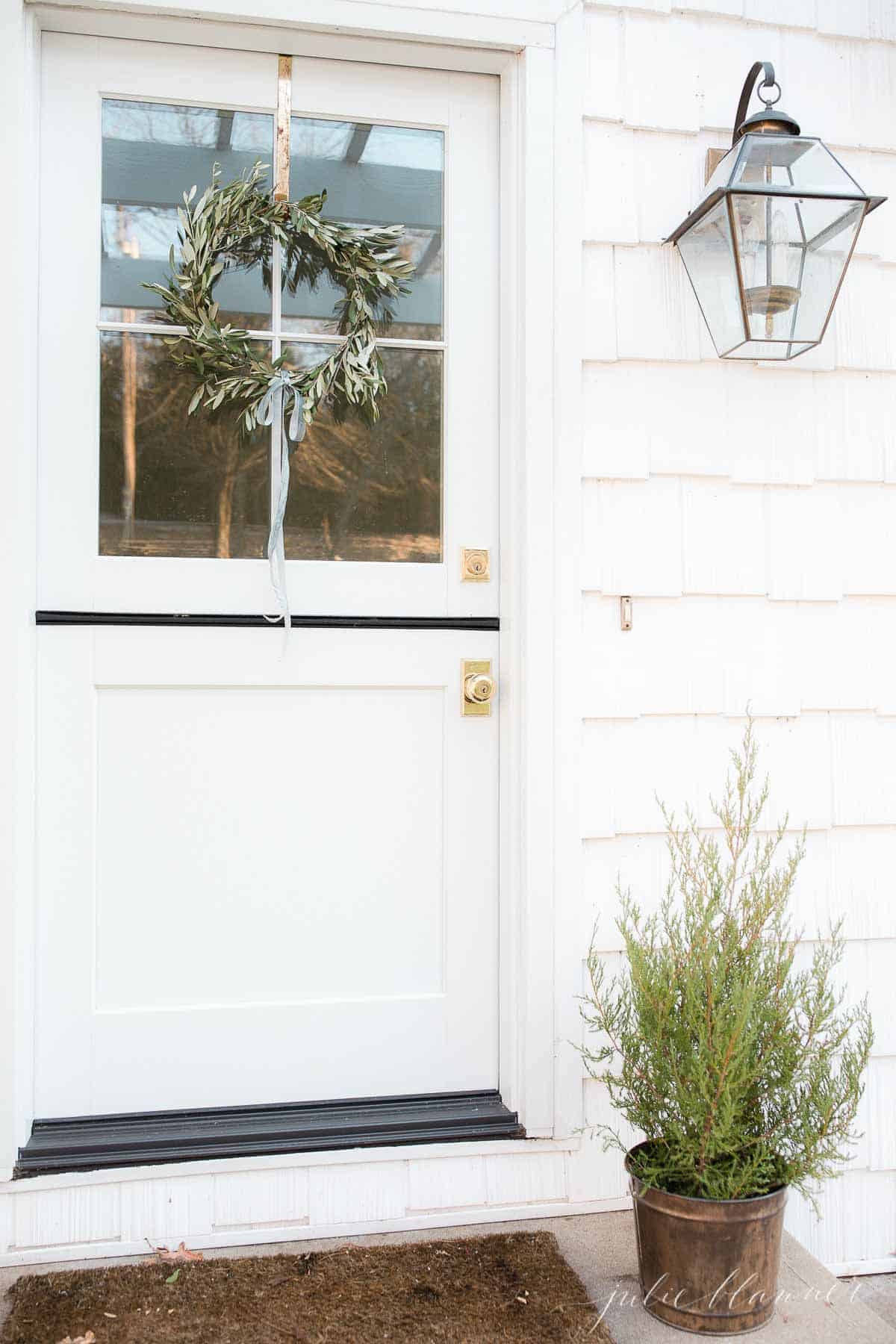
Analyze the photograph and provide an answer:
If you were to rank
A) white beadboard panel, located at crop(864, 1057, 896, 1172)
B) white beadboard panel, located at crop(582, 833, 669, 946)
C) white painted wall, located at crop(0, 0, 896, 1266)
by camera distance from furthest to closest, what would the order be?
white beadboard panel, located at crop(864, 1057, 896, 1172), white beadboard panel, located at crop(582, 833, 669, 946), white painted wall, located at crop(0, 0, 896, 1266)

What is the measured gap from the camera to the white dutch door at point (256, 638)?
1.95m

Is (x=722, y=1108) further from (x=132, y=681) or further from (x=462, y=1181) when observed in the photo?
(x=132, y=681)

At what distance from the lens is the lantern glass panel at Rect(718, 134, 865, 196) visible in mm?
1828

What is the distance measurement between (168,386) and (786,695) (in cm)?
134

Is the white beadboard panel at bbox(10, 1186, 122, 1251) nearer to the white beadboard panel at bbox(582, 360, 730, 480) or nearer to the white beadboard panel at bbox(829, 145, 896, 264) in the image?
the white beadboard panel at bbox(582, 360, 730, 480)

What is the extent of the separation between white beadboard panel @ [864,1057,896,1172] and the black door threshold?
2.36ft

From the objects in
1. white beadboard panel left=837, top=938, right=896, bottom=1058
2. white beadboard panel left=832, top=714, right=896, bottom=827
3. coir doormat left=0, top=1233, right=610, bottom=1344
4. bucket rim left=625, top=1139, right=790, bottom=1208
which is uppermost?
white beadboard panel left=832, top=714, right=896, bottom=827

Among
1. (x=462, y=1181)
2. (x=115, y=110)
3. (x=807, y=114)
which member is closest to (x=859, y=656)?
(x=807, y=114)

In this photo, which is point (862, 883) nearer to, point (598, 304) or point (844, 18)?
point (598, 304)

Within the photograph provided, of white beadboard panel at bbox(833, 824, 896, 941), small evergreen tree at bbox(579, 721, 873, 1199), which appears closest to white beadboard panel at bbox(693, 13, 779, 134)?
small evergreen tree at bbox(579, 721, 873, 1199)

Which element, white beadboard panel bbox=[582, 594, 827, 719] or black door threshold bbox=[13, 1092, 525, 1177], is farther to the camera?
white beadboard panel bbox=[582, 594, 827, 719]

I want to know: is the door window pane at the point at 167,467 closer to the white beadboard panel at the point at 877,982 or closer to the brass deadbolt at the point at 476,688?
the brass deadbolt at the point at 476,688

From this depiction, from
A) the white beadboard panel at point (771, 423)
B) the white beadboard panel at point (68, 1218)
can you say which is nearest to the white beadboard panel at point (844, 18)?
the white beadboard panel at point (771, 423)

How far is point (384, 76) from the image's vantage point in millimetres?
2043
